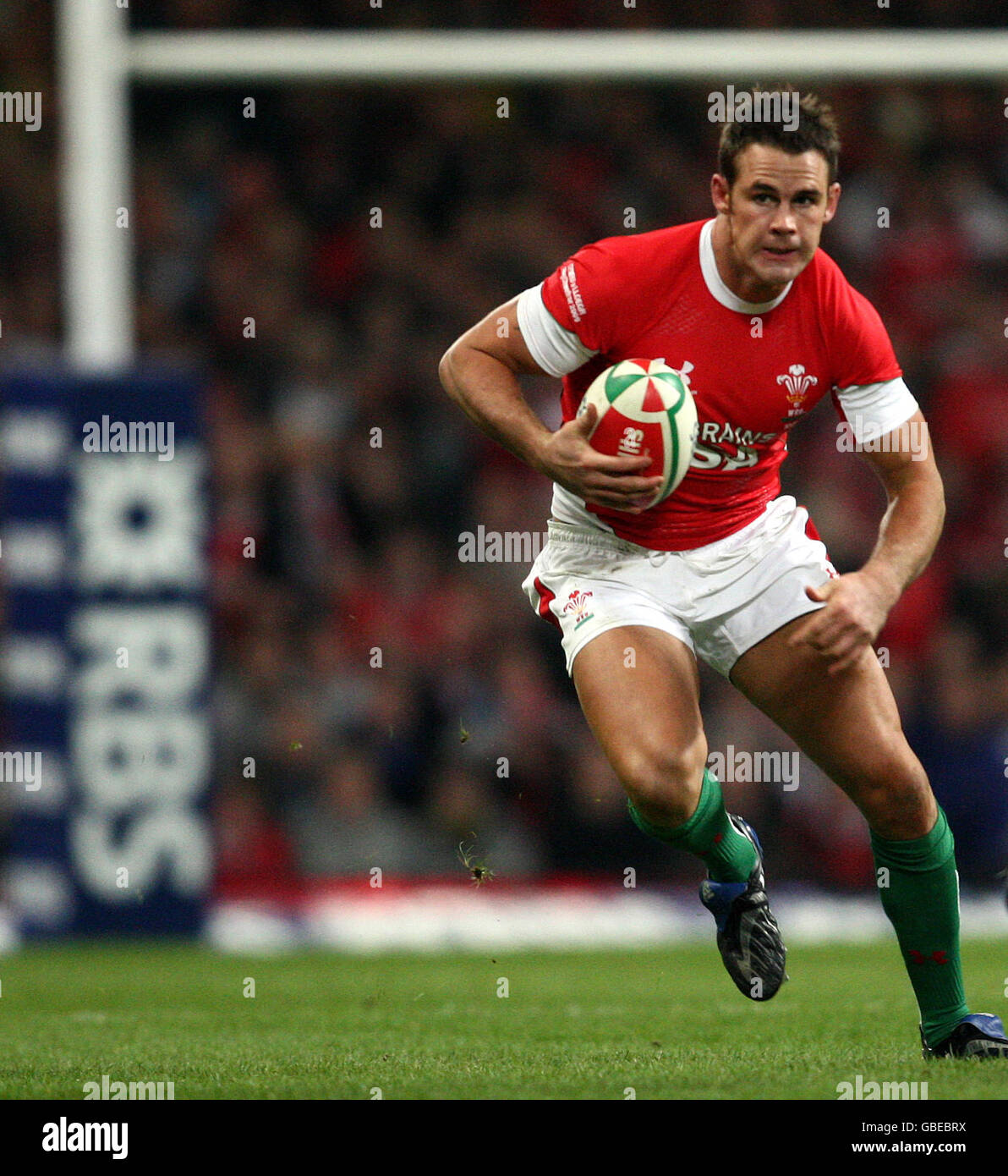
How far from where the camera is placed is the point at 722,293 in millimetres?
4891

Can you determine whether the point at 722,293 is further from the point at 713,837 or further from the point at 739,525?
the point at 713,837

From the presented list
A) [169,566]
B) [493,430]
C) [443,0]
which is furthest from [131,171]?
[493,430]

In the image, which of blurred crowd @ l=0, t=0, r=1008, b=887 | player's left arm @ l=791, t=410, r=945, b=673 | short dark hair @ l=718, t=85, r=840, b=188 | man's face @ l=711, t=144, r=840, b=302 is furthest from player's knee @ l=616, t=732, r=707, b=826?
blurred crowd @ l=0, t=0, r=1008, b=887

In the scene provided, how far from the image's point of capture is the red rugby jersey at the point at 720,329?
4.87 m

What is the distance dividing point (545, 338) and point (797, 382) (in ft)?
2.01

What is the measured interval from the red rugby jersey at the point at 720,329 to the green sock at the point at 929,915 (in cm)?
104

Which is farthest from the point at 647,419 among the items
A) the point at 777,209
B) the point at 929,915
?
the point at 929,915

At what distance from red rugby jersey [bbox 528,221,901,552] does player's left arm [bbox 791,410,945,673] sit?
92 millimetres

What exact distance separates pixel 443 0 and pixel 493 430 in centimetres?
817

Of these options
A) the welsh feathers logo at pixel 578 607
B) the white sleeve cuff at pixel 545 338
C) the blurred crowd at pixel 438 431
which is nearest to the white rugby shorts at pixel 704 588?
the welsh feathers logo at pixel 578 607

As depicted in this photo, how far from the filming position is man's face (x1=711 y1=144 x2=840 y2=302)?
15.4 feet

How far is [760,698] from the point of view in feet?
16.3

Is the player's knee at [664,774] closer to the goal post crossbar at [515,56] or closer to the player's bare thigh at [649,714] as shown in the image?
the player's bare thigh at [649,714]

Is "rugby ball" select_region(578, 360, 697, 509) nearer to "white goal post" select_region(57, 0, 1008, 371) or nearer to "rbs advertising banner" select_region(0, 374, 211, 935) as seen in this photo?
"rbs advertising banner" select_region(0, 374, 211, 935)
